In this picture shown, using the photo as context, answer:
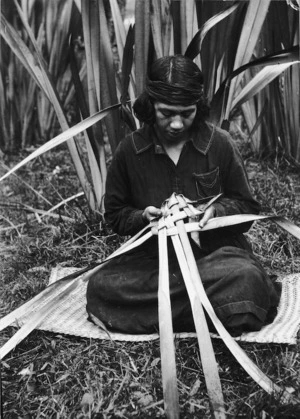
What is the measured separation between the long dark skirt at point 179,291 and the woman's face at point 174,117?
0.39 meters

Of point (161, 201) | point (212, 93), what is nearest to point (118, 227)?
point (161, 201)

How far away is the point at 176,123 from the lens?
76.7 inches

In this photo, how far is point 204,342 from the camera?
1.73 metres

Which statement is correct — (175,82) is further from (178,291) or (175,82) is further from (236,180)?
(178,291)

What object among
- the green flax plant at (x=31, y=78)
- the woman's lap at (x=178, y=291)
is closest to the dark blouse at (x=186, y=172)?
the woman's lap at (x=178, y=291)

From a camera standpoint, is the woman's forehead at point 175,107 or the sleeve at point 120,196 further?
the sleeve at point 120,196

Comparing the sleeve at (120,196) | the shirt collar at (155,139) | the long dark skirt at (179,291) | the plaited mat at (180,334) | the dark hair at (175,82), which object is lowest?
the plaited mat at (180,334)

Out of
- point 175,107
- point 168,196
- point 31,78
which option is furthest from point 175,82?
point 31,78

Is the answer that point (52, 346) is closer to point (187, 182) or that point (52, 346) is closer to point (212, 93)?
point (187, 182)

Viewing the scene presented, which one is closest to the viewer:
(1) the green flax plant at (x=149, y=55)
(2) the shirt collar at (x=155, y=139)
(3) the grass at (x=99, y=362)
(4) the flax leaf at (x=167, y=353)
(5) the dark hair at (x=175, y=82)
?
(4) the flax leaf at (x=167, y=353)

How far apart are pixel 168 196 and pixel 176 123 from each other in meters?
0.27

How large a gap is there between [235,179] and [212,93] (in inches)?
25.4

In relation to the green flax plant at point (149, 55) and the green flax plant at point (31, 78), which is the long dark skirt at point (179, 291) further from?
the green flax plant at point (31, 78)

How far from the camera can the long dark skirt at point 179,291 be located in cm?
200
